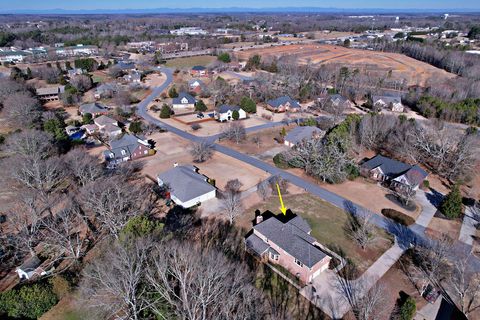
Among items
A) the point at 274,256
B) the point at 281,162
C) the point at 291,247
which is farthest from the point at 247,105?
the point at 291,247

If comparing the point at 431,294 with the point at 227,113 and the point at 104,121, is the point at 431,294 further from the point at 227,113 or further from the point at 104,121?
the point at 104,121

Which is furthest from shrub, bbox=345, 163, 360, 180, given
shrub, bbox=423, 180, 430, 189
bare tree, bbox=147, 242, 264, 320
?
bare tree, bbox=147, 242, 264, 320

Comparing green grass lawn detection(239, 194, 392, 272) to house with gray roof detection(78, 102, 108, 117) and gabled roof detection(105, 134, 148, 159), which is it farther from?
house with gray roof detection(78, 102, 108, 117)

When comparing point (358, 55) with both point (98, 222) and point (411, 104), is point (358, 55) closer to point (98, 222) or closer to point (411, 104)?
point (411, 104)

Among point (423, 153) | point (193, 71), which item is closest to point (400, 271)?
point (423, 153)

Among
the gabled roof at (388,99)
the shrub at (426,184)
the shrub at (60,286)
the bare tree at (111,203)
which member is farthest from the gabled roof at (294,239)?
the gabled roof at (388,99)

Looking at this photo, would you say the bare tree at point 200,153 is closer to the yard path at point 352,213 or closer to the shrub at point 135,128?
the yard path at point 352,213
